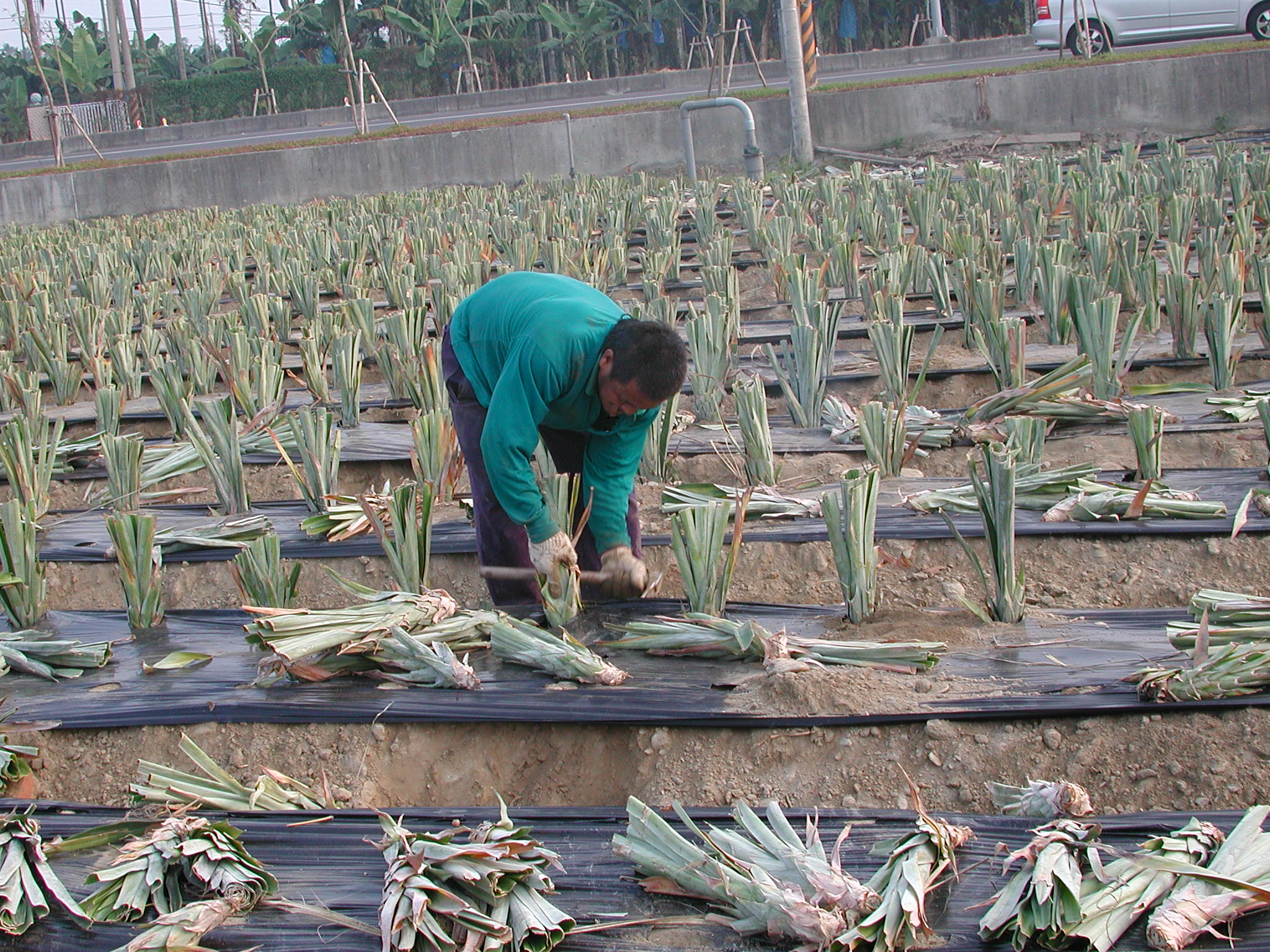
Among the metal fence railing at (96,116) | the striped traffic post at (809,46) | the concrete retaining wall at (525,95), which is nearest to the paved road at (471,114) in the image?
the concrete retaining wall at (525,95)

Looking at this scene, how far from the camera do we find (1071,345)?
194 inches

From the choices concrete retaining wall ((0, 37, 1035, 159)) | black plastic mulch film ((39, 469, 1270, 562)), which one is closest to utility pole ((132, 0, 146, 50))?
concrete retaining wall ((0, 37, 1035, 159))

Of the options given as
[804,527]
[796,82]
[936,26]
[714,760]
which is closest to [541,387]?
[714,760]

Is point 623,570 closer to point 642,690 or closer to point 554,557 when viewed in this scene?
point 554,557

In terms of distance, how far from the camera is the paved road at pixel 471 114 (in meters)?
18.8

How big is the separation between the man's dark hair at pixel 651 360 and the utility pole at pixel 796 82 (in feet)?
30.0

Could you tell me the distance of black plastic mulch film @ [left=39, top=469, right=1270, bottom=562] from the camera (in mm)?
3074

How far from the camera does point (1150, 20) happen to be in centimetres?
1502

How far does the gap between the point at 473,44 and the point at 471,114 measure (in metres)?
6.11

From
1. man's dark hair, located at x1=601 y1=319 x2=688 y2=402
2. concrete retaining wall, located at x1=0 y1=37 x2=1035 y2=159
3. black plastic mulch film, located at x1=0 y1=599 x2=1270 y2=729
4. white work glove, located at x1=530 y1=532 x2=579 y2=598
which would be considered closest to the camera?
black plastic mulch film, located at x1=0 y1=599 x2=1270 y2=729

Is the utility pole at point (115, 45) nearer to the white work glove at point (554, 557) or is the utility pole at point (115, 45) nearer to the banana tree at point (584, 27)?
the banana tree at point (584, 27)

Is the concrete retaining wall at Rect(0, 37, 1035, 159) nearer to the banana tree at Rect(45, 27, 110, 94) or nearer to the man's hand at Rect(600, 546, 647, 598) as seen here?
the banana tree at Rect(45, 27, 110, 94)

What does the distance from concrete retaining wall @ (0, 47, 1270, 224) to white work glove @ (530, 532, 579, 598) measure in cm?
1113

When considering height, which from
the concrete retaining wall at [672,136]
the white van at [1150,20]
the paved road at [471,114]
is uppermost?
the paved road at [471,114]
